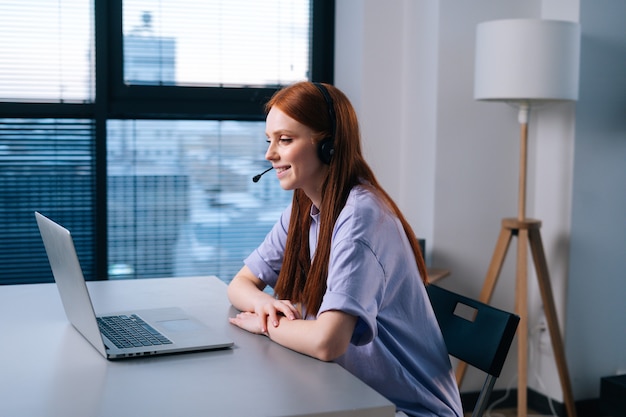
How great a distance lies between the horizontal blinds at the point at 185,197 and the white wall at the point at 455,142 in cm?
55

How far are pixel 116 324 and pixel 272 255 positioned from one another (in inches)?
18.8

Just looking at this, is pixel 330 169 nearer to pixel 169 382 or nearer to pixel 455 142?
pixel 169 382

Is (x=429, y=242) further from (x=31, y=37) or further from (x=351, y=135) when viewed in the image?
(x=31, y=37)


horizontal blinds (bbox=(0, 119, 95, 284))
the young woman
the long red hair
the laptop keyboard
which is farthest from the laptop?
horizontal blinds (bbox=(0, 119, 95, 284))

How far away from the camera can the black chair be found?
1.62 m

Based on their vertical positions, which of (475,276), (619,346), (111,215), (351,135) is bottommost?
(619,346)

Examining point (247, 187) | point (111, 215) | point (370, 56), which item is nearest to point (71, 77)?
point (111, 215)

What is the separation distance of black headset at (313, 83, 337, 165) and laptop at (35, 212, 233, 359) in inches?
17.2

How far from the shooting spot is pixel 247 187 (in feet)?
11.7

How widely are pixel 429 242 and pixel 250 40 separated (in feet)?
3.90

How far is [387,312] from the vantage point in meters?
1.66

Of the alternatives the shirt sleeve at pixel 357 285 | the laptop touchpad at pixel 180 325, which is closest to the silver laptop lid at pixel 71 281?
the laptop touchpad at pixel 180 325

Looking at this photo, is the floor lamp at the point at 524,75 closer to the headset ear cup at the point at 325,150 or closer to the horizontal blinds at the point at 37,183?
the headset ear cup at the point at 325,150

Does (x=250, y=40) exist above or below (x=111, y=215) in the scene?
above
